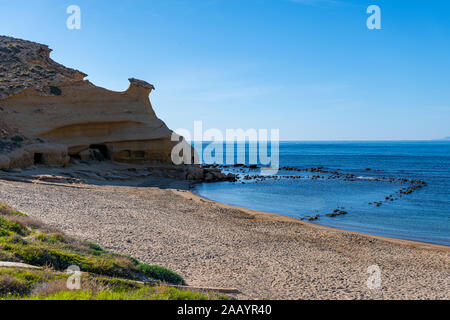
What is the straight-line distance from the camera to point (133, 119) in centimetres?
4047

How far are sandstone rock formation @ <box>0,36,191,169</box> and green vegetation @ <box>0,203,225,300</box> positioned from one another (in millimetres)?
21572

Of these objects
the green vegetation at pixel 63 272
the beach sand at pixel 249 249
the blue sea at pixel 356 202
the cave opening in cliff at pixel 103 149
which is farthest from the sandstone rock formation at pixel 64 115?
the green vegetation at pixel 63 272

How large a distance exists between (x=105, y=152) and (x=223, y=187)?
14213 mm

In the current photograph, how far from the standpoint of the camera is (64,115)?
35781 millimetres

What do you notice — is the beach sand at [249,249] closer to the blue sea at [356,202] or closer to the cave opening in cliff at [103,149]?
the blue sea at [356,202]

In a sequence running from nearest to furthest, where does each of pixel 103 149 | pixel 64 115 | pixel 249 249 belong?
1. pixel 249 249
2. pixel 64 115
3. pixel 103 149

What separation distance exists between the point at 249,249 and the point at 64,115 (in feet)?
95.5

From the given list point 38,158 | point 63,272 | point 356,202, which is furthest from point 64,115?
point 63,272

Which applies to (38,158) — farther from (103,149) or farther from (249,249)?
(249,249)

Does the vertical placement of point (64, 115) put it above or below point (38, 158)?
above

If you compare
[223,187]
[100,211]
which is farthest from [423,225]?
[223,187]

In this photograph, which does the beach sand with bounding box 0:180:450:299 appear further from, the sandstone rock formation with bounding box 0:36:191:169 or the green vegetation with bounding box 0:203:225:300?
the sandstone rock formation with bounding box 0:36:191:169

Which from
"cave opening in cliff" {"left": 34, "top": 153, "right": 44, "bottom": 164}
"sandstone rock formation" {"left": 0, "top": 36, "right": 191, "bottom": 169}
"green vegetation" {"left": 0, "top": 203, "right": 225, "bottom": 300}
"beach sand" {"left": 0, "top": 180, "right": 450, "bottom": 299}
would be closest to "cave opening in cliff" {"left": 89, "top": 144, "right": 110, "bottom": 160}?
"sandstone rock formation" {"left": 0, "top": 36, "right": 191, "bottom": 169}
